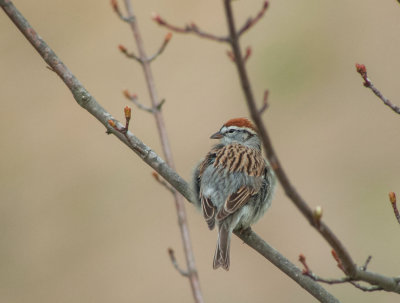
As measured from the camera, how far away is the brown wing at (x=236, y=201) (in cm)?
462

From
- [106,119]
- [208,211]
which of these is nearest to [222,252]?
[208,211]

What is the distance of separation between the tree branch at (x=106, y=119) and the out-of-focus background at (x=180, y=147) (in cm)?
464

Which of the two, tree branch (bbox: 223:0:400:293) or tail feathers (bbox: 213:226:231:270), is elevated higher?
tail feathers (bbox: 213:226:231:270)

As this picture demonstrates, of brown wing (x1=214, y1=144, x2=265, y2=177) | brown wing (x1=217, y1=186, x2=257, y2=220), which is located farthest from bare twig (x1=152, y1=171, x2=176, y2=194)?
brown wing (x1=214, y1=144, x2=265, y2=177)

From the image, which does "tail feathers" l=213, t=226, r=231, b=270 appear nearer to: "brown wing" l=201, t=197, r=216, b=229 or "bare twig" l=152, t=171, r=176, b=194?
"brown wing" l=201, t=197, r=216, b=229

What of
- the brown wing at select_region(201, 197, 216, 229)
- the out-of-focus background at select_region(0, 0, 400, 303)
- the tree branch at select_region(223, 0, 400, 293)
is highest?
the out-of-focus background at select_region(0, 0, 400, 303)

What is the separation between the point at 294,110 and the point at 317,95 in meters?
0.66

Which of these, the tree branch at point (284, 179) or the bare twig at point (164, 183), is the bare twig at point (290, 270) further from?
the bare twig at point (164, 183)

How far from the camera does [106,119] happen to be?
3.92m

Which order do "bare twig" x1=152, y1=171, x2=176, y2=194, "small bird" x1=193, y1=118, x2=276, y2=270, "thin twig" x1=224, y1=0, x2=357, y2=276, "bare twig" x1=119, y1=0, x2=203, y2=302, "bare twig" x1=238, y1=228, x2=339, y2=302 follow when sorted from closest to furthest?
Result: "thin twig" x1=224, y1=0, x2=357, y2=276, "bare twig" x1=238, y1=228, x2=339, y2=302, "bare twig" x1=119, y1=0, x2=203, y2=302, "bare twig" x1=152, y1=171, x2=176, y2=194, "small bird" x1=193, y1=118, x2=276, y2=270

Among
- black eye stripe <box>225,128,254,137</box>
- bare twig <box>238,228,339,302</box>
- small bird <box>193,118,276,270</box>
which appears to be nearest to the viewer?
bare twig <box>238,228,339,302</box>

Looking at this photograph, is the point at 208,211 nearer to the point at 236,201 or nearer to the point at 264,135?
the point at 236,201

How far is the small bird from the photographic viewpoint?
15.1ft

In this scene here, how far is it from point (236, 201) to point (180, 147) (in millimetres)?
5053
